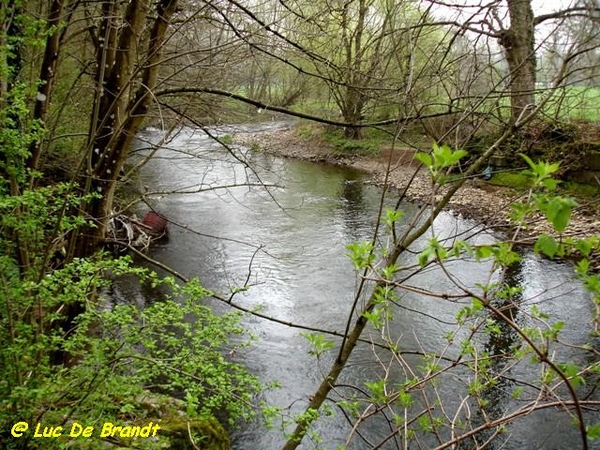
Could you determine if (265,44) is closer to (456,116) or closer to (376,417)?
(456,116)

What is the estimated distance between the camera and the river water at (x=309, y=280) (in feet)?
16.6

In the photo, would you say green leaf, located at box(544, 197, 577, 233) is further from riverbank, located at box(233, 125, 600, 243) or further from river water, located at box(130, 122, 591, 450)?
river water, located at box(130, 122, 591, 450)

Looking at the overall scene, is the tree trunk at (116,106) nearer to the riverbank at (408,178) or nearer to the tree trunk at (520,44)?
the riverbank at (408,178)

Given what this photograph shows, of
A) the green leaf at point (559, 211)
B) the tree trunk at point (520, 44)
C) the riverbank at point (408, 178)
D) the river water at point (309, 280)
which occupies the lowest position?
the river water at point (309, 280)

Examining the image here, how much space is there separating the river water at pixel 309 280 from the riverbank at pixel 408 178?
2.29 feet

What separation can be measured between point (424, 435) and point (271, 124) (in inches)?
929

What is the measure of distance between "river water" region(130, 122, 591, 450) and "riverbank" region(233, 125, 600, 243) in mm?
697

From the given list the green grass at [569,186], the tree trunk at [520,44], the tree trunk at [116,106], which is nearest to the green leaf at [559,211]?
the tree trunk at [520,44]

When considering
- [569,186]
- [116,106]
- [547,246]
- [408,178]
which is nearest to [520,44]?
[547,246]

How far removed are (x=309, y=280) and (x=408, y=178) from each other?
27.3ft

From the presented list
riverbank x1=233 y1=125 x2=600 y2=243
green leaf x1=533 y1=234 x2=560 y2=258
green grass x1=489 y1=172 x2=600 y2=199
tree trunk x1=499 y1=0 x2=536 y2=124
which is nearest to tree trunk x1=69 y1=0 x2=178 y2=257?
riverbank x1=233 y1=125 x2=600 y2=243

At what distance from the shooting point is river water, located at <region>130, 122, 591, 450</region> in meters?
5.06

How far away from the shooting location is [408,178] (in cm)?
1588

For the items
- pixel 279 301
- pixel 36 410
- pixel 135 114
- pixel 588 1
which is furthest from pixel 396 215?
pixel 279 301
